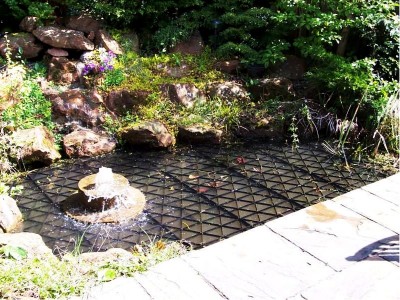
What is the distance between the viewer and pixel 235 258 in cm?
334

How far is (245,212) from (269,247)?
3.21 ft

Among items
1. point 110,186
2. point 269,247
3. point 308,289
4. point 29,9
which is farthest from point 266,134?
point 29,9

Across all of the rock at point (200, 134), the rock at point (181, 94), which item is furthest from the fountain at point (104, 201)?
the rock at point (181, 94)

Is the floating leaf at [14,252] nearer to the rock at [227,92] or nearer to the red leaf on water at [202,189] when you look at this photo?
the red leaf on water at [202,189]

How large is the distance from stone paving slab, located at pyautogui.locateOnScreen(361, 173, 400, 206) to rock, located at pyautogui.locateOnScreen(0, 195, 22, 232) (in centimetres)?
332

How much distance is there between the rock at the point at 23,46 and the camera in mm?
6750

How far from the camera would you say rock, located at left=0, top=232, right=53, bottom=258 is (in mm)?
3412

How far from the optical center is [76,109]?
605cm

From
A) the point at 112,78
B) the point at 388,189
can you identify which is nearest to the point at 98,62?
the point at 112,78

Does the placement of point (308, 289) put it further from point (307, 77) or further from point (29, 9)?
point (29, 9)

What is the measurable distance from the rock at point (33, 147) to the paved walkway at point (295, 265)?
2.67 metres

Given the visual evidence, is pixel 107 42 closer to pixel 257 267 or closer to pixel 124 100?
pixel 124 100

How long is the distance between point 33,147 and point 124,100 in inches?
59.1

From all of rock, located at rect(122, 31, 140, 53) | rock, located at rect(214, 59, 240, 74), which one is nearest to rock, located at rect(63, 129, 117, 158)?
rock, located at rect(122, 31, 140, 53)
